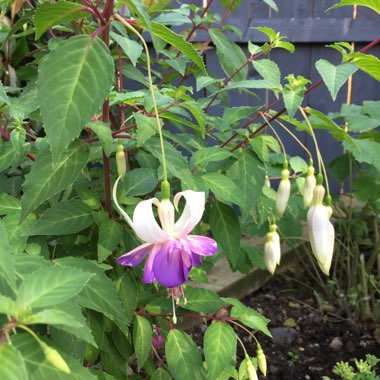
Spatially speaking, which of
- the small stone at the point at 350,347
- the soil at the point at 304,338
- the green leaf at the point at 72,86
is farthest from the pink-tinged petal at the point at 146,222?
the small stone at the point at 350,347

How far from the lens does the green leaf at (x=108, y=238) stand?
88cm

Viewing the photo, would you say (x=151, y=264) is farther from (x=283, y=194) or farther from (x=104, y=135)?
(x=283, y=194)

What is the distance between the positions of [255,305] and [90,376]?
1.53 meters

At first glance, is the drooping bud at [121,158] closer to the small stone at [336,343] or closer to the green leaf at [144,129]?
the green leaf at [144,129]

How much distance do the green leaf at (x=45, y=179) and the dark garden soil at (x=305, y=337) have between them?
42.1 inches

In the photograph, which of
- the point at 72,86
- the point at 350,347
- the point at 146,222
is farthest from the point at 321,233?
the point at 350,347

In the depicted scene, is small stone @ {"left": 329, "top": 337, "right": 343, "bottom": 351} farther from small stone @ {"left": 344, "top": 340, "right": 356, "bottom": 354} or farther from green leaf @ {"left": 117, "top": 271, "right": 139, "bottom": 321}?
green leaf @ {"left": 117, "top": 271, "right": 139, "bottom": 321}

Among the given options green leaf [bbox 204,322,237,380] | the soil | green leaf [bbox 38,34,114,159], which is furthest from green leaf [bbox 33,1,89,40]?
the soil

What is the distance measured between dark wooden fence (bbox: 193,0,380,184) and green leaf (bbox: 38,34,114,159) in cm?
181

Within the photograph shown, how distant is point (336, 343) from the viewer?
1820 millimetres

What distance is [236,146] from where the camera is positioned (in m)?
1.07

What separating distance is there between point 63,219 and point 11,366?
1.44 ft

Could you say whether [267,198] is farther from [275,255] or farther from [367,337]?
[367,337]

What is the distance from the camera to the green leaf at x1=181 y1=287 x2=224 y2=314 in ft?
3.29
